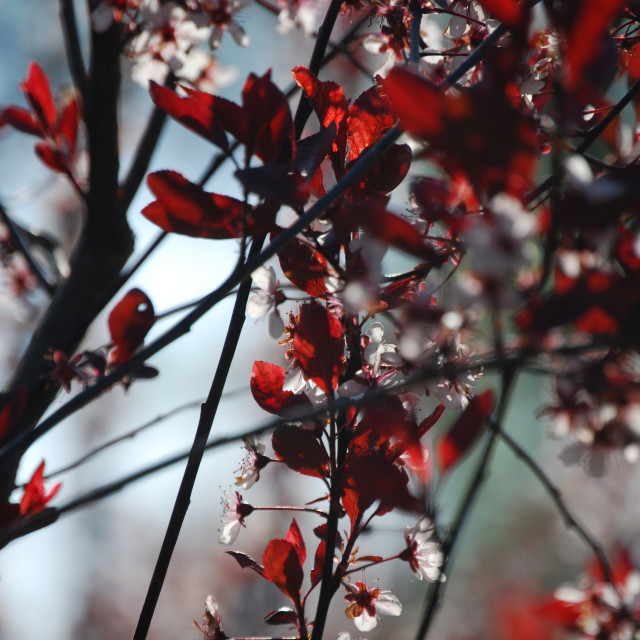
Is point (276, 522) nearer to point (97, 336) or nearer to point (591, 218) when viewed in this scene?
point (97, 336)

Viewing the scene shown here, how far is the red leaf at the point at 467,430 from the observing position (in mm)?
414

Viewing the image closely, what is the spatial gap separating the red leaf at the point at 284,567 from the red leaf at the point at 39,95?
2.55 feet

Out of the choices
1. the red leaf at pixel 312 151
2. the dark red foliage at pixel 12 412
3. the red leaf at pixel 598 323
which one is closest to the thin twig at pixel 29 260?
the dark red foliage at pixel 12 412

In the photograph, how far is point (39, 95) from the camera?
999mm

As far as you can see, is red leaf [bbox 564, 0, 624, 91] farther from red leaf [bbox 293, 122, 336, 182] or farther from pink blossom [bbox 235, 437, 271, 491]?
pink blossom [bbox 235, 437, 271, 491]

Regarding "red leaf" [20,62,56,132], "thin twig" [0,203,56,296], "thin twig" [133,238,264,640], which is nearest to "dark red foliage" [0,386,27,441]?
"thin twig" [133,238,264,640]

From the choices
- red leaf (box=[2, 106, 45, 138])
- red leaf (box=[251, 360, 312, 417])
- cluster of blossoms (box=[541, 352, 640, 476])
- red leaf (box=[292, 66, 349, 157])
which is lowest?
cluster of blossoms (box=[541, 352, 640, 476])

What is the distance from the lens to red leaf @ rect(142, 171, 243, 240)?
55cm

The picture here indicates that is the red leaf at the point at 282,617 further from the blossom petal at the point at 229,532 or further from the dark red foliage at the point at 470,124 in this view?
the dark red foliage at the point at 470,124

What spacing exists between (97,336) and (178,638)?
3.06 m

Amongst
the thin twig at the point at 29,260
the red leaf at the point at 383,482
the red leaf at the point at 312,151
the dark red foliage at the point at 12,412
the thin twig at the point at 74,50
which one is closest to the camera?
the red leaf at the point at 383,482

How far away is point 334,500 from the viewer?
594 millimetres

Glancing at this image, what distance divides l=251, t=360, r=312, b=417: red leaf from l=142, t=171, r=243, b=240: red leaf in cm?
17

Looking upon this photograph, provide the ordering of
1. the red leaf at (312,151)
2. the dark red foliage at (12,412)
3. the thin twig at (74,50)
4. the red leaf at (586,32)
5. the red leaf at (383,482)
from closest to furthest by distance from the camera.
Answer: the red leaf at (586,32) < the red leaf at (383,482) < the red leaf at (312,151) < the dark red foliage at (12,412) < the thin twig at (74,50)
